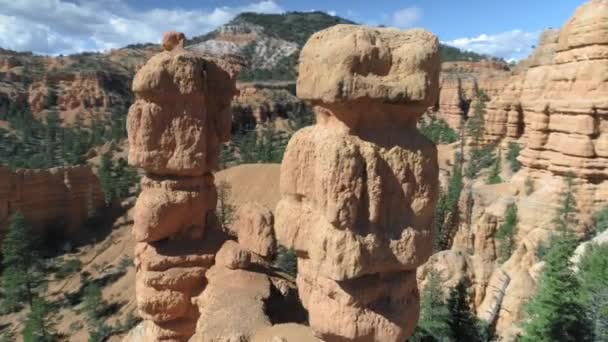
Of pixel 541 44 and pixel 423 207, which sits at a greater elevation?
pixel 541 44

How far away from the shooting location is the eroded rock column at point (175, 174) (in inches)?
390

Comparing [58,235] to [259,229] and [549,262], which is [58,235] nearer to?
[259,229]

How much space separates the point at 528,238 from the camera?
18.4m

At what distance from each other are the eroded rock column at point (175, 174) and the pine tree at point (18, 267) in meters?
19.5

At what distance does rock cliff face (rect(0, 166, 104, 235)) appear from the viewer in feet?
100

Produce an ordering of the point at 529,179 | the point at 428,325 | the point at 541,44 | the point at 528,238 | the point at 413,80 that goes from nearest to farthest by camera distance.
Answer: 1. the point at 413,80
2. the point at 428,325
3. the point at 528,238
4. the point at 529,179
5. the point at 541,44

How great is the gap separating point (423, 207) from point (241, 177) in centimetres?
3623

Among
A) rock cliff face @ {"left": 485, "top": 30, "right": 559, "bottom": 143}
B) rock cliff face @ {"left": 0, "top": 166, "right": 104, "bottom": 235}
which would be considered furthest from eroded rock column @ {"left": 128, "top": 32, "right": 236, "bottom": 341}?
rock cliff face @ {"left": 0, "top": 166, "right": 104, "bottom": 235}

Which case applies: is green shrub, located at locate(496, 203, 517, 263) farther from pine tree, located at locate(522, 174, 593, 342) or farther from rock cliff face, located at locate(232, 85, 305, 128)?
rock cliff face, located at locate(232, 85, 305, 128)

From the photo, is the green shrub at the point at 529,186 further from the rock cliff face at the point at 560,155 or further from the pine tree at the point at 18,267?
the pine tree at the point at 18,267

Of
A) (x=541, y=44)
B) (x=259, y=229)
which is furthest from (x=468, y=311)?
(x=541, y=44)

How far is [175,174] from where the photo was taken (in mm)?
10555

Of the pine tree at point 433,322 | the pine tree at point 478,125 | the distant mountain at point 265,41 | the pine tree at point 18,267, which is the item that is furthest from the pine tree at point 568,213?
the distant mountain at point 265,41

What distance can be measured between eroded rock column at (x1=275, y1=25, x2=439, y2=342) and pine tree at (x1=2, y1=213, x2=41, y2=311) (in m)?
25.8
